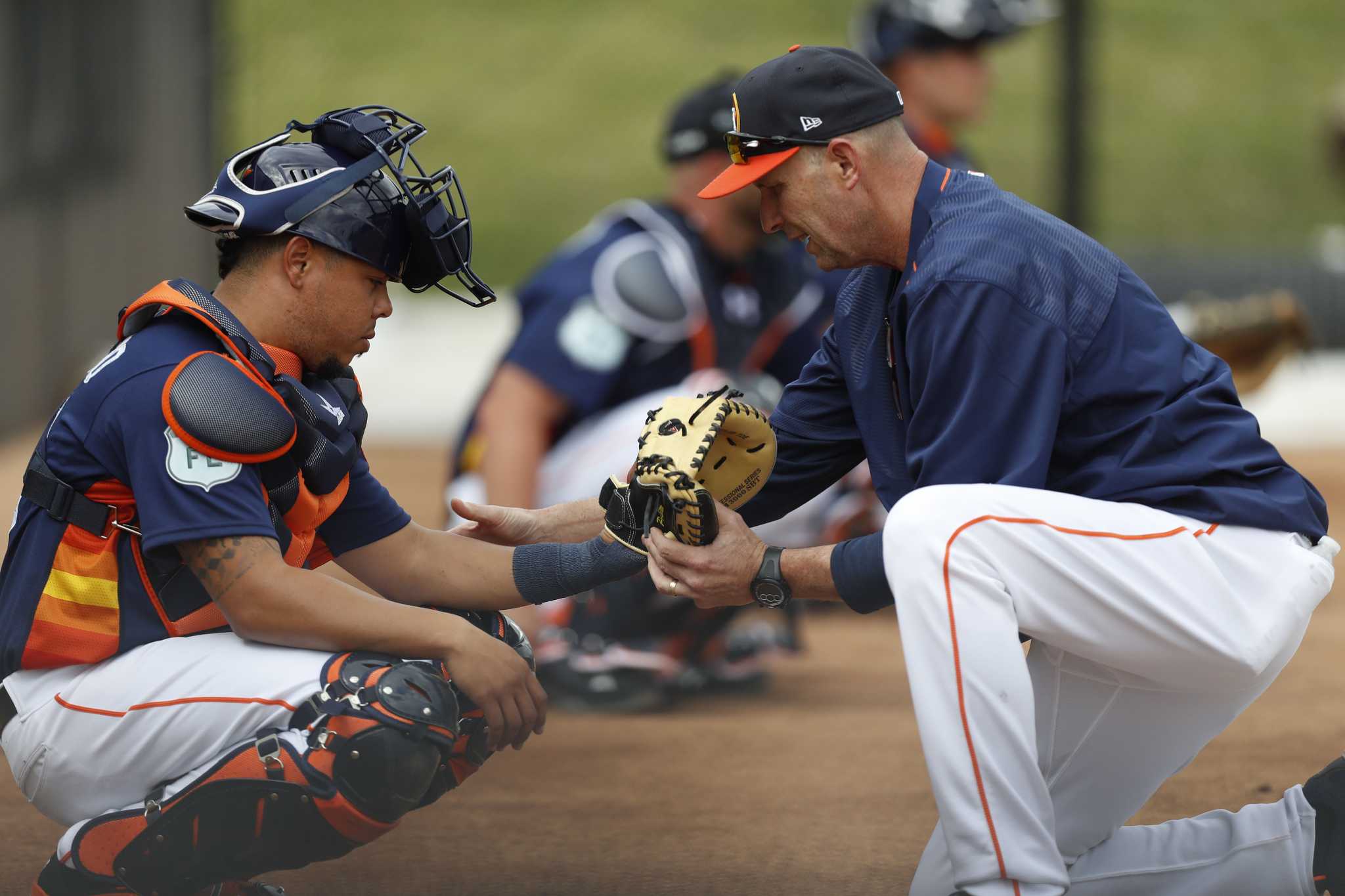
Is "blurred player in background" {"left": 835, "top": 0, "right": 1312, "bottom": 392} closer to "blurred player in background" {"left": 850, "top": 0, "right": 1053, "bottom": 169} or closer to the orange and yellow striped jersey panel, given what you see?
"blurred player in background" {"left": 850, "top": 0, "right": 1053, "bottom": 169}

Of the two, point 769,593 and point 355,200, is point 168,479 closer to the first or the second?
point 355,200

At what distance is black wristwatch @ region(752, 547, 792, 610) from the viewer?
2645 millimetres

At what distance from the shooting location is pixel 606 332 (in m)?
4.57

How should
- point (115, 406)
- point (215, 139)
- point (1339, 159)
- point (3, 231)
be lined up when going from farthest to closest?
1. point (1339, 159)
2. point (215, 139)
3. point (3, 231)
4. point (115, 406)

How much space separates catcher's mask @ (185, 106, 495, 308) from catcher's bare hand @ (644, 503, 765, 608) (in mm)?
514

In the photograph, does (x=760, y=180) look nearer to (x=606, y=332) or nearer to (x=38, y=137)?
(x=606, y=332)

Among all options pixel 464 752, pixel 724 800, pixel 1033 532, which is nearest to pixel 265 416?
pixel 464 752

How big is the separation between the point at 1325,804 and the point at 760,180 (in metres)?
1.37

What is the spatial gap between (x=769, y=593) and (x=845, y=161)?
0.72m

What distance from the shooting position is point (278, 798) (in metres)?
2.42

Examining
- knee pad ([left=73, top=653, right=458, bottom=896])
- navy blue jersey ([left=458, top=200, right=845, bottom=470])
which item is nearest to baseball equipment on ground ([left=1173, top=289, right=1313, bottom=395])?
navy blue jersey ([left=458, top=200, right=845, bottom=470])

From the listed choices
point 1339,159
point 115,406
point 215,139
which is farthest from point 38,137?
point 1339,159

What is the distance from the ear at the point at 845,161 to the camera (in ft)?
8.63

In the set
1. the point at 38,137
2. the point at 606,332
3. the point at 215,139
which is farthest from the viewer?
the point at 215,139
